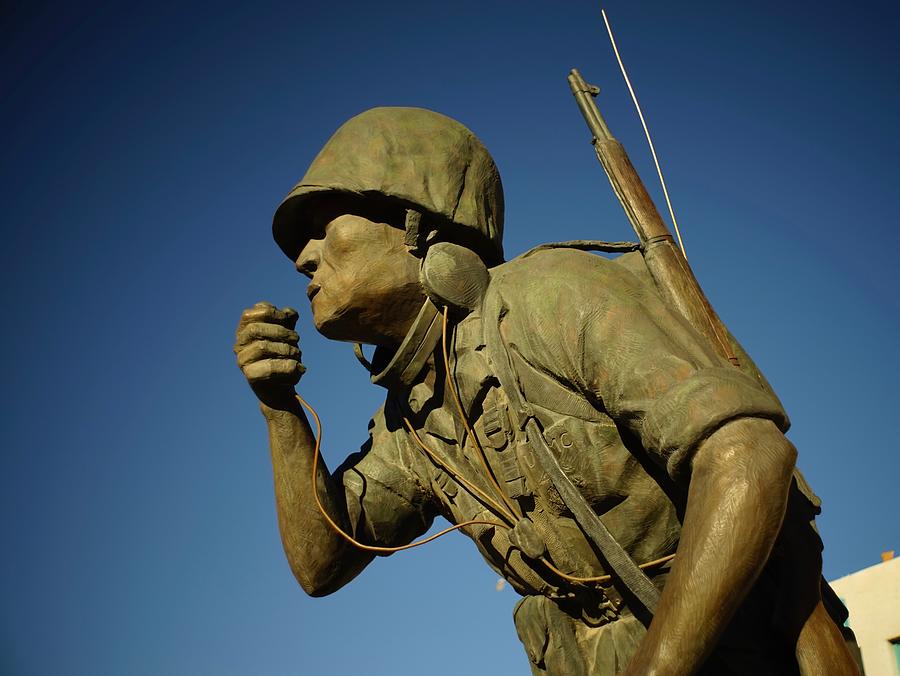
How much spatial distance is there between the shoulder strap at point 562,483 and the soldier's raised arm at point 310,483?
0.92 metres

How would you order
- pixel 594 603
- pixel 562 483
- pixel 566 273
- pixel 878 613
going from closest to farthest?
pixel 562 483
pixel 566 273
pixel 594 603
pixel 878 613

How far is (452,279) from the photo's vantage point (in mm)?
4281

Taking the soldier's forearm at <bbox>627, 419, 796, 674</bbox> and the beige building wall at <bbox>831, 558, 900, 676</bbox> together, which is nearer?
the soldier's forearm at <bbox>627, 419, 796, 674</bbox>

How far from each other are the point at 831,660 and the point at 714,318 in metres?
1.37

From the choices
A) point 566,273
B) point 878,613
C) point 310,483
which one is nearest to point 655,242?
point 566,273

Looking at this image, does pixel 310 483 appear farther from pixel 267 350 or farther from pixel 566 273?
pixel 566 273

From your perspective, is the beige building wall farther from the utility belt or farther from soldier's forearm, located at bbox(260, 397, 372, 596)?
soldier's forearm, located at bbox(260, 397, 372, 596)

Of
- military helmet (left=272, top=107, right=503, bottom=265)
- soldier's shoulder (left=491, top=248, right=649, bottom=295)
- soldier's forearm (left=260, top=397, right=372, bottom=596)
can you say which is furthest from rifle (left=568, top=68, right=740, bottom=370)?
soldier's forearm (left=260, top=397, right=372, bottom=596)

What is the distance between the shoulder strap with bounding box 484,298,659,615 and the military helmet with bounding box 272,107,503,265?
2.06 feet

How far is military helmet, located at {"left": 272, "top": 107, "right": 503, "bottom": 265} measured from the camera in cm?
442

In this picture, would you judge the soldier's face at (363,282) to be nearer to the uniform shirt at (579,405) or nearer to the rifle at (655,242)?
the uniform shirt at (579,405)

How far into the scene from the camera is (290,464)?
4.48 m

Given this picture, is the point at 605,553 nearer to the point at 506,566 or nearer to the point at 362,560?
the point at 506,566

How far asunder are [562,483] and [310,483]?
4.09ft
